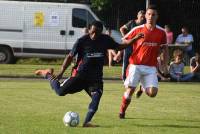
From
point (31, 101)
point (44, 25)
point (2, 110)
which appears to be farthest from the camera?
point (44, 25)

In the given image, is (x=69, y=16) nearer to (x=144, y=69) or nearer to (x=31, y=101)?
(x=31, y=101)

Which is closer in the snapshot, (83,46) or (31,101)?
(83,46)

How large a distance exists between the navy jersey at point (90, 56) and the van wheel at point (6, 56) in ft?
60.5

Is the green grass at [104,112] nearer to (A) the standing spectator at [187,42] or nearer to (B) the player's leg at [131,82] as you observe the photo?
(B) the player's leg at [131,82]

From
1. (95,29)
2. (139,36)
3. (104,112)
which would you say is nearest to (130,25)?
(104,112)

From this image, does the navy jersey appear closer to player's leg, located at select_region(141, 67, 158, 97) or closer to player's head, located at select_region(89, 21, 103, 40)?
player's head, located at select_region(89, 21, 103, 40)

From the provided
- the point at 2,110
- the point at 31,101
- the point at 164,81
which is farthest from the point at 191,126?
the point at 164,81

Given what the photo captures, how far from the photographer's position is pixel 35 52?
30.7m

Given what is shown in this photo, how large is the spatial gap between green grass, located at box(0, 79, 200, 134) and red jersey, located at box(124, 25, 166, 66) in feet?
3.73

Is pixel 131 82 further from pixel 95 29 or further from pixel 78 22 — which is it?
pixel 78 22

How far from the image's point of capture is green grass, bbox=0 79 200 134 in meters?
12.0

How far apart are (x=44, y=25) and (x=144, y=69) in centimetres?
1726

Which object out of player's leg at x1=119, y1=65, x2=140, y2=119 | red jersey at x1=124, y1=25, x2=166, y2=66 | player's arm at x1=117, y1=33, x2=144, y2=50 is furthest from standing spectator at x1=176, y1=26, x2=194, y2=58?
player's arm at x1=117, y1=33, x2=144, y2=50

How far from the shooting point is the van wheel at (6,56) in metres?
30.8
